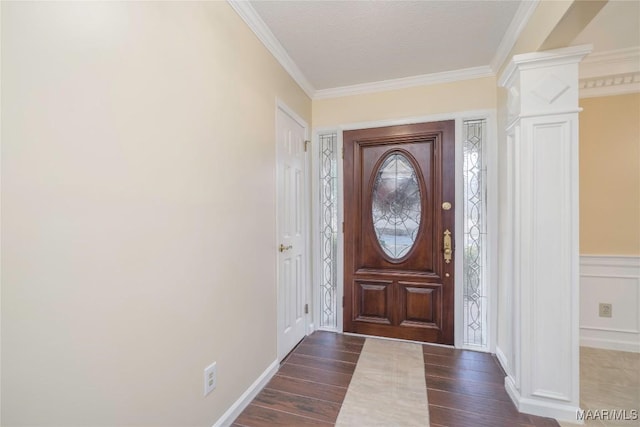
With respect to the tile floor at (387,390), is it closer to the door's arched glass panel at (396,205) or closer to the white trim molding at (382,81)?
the door's arched glass panel at (396,205)

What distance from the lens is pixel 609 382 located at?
1.95 m

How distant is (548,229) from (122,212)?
7.12 ft

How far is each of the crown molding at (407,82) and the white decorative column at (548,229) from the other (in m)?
0.86

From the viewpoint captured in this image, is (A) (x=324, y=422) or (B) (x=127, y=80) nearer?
(B) (x=127, y=80)

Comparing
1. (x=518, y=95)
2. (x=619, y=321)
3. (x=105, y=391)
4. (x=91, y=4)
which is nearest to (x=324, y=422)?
(x=105, y=391)

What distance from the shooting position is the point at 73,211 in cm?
86

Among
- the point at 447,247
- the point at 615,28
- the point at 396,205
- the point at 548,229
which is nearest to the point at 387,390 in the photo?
the point at 447,247

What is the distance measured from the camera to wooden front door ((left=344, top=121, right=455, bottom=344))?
2570 millimetres

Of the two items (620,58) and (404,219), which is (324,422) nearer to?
(404,219)

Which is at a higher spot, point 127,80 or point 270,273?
point 127,80

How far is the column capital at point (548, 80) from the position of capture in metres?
1.58

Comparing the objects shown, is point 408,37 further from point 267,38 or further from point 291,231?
point 291,231

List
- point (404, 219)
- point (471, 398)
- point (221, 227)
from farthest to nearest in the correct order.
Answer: point (404, 219)
point (471, 398)
point (221, 227)

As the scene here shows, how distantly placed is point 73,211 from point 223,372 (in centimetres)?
118
